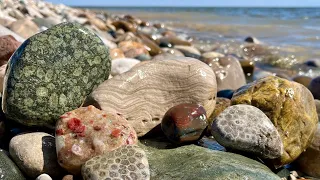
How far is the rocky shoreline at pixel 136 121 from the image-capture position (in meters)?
3.07

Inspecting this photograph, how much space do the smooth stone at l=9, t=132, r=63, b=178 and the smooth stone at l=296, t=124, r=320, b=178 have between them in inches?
90.0

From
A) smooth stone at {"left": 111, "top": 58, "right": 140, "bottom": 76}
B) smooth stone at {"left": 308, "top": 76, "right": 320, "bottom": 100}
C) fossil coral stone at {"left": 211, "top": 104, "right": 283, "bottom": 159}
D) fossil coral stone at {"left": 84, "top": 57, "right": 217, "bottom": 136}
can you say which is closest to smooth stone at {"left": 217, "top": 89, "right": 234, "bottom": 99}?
smooth stone at {"left": 111, "top": 58, "right": 140, "bottom": 76}

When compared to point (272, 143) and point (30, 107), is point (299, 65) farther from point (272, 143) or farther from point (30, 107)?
point (30, 107)

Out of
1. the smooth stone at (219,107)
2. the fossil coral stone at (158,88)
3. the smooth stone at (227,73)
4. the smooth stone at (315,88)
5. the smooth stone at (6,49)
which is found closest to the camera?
the fossil coral stone at (158,88)

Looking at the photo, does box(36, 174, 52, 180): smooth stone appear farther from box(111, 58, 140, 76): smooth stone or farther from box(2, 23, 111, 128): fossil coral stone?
box(111, 58, 140, 76): smooth stone

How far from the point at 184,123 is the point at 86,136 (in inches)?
36.7

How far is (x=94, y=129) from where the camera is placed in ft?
10.4

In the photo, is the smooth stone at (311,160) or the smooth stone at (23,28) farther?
the smooth stone at (23,28)

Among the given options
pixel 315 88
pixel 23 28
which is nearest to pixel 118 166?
pixel 315 88

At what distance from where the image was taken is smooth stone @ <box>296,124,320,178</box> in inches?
154

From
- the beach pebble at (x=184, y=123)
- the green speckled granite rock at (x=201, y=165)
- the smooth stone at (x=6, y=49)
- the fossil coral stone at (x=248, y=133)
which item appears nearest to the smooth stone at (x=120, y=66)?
the smooth stone at (x=6, y=49)

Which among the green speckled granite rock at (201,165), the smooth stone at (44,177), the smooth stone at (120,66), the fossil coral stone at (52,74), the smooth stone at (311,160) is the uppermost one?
the fossil coral stone at (52,74)

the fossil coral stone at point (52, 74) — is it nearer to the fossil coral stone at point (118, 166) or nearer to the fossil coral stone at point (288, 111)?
the fossil coral stone at point (118, 166)

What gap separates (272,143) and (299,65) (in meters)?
8.12
